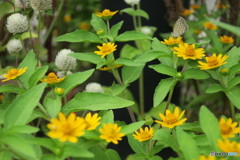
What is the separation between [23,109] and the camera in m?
0.87

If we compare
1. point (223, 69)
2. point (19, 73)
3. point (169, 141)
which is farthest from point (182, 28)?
point (19, 73)

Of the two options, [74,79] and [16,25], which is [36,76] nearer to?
[74,79]

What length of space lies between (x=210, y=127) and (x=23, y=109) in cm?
41

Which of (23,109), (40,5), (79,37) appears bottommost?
(23,109)

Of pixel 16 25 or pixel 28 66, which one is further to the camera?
pixel 16 25

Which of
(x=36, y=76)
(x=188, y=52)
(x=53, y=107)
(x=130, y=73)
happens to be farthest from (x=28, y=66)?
(x=188, y=52)

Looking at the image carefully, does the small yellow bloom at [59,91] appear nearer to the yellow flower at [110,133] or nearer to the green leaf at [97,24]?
the yellow flower at [110,133]

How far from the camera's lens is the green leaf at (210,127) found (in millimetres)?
816

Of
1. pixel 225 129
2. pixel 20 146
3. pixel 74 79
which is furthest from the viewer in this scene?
pixel 74 79

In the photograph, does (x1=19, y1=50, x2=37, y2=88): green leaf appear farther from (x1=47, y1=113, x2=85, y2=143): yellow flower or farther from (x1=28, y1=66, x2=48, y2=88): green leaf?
(x1=47, y1=113, x2=85, y2=143): yellow flower

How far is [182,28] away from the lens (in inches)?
48.7

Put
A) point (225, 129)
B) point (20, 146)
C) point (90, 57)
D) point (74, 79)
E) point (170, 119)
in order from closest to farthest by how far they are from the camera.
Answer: point (20, 146), point (225, 129), point (170, 119), point (74, 79), point (90, 57)

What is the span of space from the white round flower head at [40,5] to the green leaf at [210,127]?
0.78m

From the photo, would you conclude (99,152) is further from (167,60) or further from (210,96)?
(210,96)
